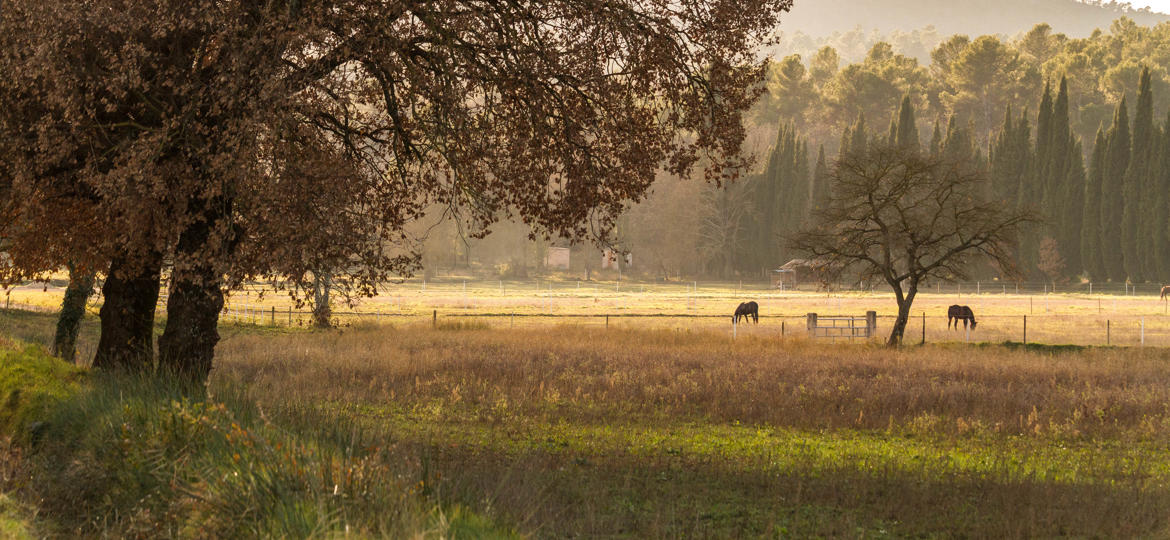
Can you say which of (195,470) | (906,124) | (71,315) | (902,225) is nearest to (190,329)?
(195,470)

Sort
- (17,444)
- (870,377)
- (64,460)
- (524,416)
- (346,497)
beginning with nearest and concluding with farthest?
(346,497), (64,460), (17,444), (524,416), (870,377)

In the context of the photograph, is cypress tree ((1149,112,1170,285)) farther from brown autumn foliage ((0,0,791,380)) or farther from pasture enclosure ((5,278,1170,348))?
brown autumn foliage ((0,0,791,380))

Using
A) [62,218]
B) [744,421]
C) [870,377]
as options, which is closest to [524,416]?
[744,421]

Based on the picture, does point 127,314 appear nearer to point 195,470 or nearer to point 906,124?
point 195,470

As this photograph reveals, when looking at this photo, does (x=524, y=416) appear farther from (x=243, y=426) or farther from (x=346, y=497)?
(x=346, y=497)

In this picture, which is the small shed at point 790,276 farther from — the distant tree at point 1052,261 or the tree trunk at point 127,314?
the tree trunk at point 127,314

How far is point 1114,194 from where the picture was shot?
7888 centimetres

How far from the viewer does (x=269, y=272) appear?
11.8 m

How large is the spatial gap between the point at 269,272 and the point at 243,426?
9.18ft

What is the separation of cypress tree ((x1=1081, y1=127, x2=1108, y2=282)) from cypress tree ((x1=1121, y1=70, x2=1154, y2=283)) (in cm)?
210

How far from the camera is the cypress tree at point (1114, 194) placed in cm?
7900

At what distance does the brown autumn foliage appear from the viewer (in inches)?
448

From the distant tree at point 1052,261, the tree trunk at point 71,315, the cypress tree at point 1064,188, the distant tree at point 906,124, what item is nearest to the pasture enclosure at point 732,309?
the distant tree at point 1052,261

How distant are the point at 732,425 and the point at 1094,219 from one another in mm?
73643
